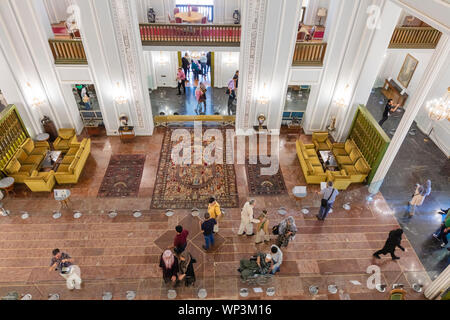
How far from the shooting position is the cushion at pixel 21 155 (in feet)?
30.6

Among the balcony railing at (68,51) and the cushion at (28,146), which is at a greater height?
the balcony railing at (68,51)

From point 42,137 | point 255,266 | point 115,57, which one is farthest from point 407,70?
point 42,137

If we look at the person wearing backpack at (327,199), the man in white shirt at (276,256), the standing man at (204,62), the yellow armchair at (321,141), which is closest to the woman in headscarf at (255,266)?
the man in white shirt at (276,256)

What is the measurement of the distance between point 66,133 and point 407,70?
13.5m

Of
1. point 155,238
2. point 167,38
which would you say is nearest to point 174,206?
point 155,238

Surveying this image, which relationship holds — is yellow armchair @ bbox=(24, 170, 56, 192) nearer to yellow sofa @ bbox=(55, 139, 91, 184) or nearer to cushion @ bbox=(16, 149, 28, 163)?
yellow sofa @ bbox=(55, 139, 91, 184)

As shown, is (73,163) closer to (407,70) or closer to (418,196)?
(418,196)

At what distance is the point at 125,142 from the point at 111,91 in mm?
1789

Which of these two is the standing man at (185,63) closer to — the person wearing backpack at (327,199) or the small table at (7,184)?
the small table at (7,184)

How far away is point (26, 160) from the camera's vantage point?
950 cm

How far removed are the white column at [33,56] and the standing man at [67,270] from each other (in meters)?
5.72

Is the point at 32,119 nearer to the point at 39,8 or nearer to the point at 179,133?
the point at 39,8

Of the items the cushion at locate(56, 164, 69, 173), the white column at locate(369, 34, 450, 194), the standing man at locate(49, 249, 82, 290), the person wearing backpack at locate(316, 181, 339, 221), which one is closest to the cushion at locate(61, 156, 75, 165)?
the cushion at locate(56, 164, 69, 173)

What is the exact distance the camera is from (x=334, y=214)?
8.66m
